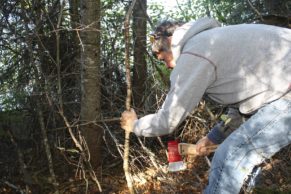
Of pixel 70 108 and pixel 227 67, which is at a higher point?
pixel 227 67

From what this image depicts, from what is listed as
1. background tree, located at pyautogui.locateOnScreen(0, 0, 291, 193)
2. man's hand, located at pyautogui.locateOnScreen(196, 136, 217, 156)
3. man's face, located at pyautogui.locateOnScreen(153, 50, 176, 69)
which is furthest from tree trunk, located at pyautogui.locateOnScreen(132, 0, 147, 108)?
man's face, located at pyautogui.locateOnScreen(153, 50, 176, 69)

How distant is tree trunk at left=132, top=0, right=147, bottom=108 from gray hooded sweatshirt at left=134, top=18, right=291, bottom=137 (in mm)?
2938

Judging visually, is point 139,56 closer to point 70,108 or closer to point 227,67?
point 70,108

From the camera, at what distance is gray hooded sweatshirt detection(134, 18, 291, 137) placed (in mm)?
2469

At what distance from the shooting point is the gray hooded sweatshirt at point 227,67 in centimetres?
247

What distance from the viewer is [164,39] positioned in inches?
108

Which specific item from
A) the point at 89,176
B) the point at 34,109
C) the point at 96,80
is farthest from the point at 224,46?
the point at 34,109

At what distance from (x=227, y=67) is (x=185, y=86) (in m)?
0.32

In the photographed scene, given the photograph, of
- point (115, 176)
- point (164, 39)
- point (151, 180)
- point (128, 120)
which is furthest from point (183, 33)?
point (115, 176)

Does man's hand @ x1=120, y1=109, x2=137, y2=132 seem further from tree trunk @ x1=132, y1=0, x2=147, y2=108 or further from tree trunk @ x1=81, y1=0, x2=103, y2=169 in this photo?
tree trunk @ x1=132, y1=0, x2=147, y2=108

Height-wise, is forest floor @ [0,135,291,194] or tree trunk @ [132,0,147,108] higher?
tree trunk @ [132,0,147,108]

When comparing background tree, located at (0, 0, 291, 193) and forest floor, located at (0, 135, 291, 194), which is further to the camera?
forest floor, located at (0, 135, 291, 194)

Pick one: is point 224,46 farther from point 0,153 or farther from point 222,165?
point 0,153

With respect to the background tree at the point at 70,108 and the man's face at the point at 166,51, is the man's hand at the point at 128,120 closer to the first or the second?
the man's face at the point at 166,51
